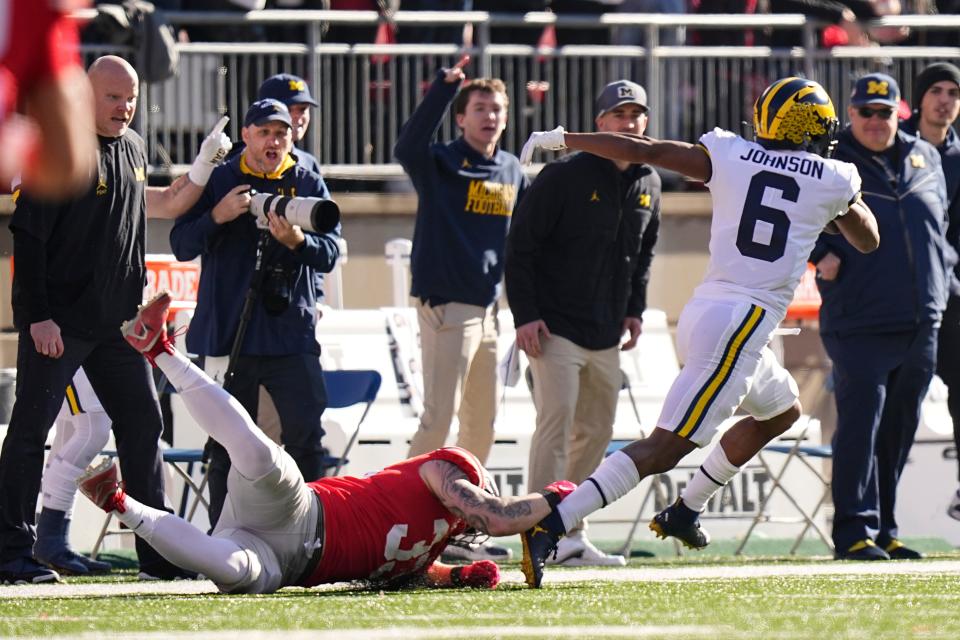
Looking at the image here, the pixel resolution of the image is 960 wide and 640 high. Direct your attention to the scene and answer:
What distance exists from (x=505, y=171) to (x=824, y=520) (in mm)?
3500

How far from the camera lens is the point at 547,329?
9258 millimetres

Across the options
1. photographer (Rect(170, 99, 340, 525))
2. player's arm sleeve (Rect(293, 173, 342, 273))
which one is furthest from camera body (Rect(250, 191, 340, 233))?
player's arm sleeve (Rect(293, 173, 342, 273))

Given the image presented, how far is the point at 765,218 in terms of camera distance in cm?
748

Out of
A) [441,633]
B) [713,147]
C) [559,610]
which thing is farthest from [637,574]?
[441,633]

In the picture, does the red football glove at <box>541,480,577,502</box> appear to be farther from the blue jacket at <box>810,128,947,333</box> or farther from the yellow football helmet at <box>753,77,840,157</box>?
the blue jacket at <box>810,128,947,333</box>

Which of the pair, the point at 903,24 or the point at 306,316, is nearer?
the point at 306,316

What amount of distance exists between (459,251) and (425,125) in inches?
24.8

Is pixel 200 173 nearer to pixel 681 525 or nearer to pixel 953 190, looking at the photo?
pixel 681 525

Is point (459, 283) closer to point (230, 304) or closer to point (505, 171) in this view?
point (505, 171)

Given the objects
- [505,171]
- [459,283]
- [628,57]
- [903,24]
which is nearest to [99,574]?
[459,283]

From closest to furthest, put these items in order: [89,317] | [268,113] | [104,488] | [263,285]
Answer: [104,488], [89,317], [263,285], [268,113]

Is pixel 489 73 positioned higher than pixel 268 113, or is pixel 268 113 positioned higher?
pixel 489 73

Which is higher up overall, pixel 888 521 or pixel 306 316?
pixel 306 316

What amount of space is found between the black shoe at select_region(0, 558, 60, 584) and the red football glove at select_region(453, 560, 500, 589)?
163 cm
